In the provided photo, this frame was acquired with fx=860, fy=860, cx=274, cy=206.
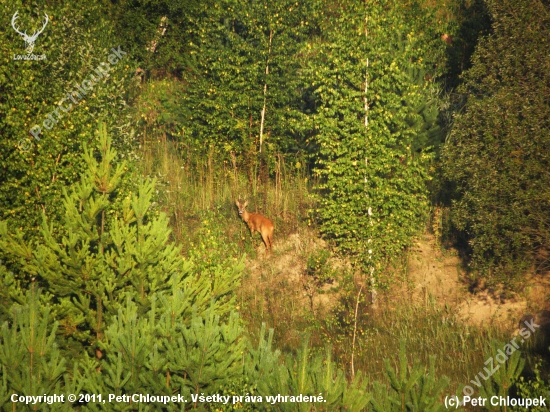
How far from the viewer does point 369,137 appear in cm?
1889

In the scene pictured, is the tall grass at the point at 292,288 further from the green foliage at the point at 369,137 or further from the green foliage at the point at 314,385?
the green foliage at the point at 314,385

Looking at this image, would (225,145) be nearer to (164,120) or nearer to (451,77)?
(164,120)

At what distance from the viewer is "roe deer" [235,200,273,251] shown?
20.5 meters

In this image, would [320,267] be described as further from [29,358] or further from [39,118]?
[29,358]

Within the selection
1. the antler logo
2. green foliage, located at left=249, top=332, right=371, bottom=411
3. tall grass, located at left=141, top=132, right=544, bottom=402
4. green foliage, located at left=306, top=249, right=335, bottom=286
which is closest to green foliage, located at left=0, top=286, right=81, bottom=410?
green foliage, located at left=249, top=332, right=371, bottom=411

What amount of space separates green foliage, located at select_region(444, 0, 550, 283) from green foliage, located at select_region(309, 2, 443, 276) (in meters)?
1.08

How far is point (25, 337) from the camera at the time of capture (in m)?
9.48

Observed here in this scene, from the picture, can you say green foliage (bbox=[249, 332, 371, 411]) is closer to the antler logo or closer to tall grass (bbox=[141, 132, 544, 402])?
tall grass (bbox=[141, 132, 544, 402])

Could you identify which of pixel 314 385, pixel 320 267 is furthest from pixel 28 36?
pixel 314 385

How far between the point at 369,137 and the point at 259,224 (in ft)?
11.6

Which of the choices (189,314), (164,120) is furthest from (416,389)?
(164,120)

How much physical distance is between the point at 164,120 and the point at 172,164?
7.83 feet

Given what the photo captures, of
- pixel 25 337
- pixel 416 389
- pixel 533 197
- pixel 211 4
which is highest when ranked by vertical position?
pixel 211 4

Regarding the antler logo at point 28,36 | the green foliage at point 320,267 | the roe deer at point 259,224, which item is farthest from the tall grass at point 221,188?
the antler logo at point 28,36
